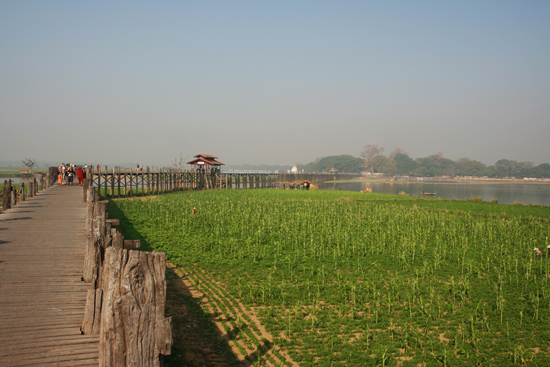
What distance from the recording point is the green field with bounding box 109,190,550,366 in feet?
21.1

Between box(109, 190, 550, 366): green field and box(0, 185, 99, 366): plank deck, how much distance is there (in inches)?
83.7

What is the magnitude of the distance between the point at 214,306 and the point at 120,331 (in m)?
4.98

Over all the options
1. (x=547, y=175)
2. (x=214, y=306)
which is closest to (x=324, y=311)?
(x=214, y=306)

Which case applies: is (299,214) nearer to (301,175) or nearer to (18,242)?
(18,242)

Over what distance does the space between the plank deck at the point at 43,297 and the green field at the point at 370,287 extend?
2.13 m

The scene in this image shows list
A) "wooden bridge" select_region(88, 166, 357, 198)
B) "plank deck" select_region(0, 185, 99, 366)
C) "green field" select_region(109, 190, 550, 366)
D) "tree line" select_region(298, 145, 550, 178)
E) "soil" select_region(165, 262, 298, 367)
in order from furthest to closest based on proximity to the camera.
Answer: "tree line" select_region(298, 145, 550, 178) → "wooden bridge" select_region(88, 166, 357, 198) → "green field" select_region(109, 190, 550, 366) → "soil" select_region(165, 262, 298, 367) → "plank deck" select_region(0, 185, 99, 366)

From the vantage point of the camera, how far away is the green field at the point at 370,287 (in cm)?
643

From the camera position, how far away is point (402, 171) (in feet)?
535

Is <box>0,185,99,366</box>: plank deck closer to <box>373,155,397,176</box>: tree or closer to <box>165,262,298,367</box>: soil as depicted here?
<box>165,262,298,367</box>: soil

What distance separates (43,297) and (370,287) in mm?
6450

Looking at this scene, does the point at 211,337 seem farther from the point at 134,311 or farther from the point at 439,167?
the point at 439,167

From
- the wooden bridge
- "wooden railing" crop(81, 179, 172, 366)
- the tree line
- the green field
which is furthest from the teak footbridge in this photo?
the tree line

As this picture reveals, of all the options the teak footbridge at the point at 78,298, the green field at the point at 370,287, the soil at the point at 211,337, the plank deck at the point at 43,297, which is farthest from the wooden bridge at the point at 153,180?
the soil at the point at 211,337

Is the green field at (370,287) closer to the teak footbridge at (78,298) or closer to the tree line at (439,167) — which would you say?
the teak footbridge at (78,298)
